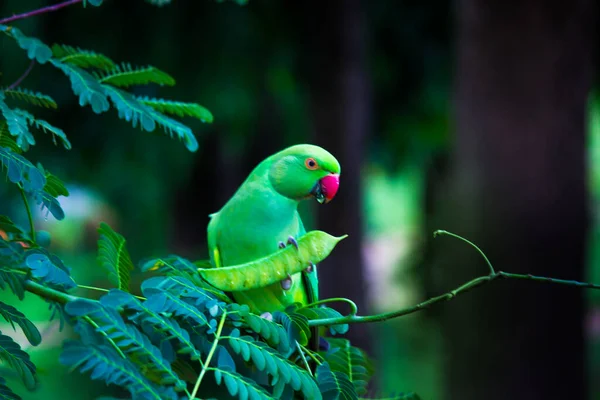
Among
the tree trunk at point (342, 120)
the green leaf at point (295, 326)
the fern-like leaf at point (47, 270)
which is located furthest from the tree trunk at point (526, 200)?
the fern-like leaf at point (47, 270)

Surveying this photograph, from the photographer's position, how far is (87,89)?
106 centimetres

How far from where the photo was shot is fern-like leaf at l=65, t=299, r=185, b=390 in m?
0.77

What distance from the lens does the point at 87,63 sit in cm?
114

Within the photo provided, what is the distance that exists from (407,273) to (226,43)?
3095mm

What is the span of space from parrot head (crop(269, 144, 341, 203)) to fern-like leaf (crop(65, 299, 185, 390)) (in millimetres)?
466

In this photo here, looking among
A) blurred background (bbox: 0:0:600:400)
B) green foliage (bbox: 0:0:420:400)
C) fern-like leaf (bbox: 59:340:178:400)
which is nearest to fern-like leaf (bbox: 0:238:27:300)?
green foliage (bbox: 0:0:420:400)

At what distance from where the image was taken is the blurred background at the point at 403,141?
141 inches

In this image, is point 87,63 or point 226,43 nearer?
point 87,63

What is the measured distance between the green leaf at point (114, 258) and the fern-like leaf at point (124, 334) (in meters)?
0.25

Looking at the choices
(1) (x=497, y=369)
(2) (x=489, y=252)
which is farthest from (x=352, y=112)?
(1) (x=497, y=369)

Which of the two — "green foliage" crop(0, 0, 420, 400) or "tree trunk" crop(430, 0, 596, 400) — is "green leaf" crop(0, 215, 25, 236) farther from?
"tree trunk" crop(430, 0, 596, 400)

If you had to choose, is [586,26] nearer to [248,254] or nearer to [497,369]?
[497,369]

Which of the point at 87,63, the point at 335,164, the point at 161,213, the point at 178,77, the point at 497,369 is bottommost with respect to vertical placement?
the point at 497,369

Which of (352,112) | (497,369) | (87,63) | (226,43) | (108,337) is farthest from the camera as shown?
(226,43)
